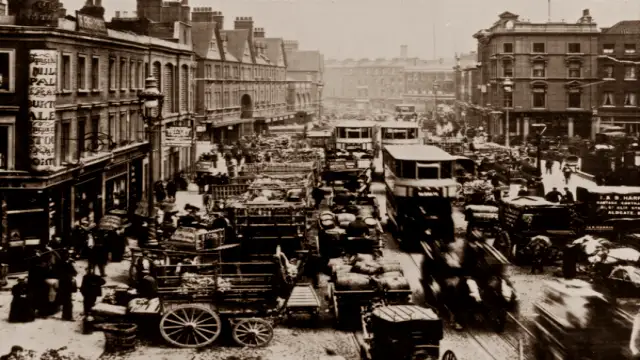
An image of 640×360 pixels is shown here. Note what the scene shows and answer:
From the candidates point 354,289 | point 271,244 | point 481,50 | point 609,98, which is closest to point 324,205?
point 271,244

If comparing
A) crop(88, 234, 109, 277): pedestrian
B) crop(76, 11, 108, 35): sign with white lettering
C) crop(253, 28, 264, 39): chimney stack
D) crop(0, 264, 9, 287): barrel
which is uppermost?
crop(253, 28, 264, 39): chimney stack

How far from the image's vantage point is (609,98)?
70.2 meters

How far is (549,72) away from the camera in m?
71.7

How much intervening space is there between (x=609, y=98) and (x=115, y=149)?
53.0m

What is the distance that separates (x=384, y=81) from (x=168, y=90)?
122726mm

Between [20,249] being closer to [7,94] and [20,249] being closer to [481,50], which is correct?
[7,94]

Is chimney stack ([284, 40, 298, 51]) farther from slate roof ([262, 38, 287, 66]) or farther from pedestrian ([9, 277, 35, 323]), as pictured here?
pedestrian ([9, 277, 35, 323])

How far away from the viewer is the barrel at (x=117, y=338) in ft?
49.1

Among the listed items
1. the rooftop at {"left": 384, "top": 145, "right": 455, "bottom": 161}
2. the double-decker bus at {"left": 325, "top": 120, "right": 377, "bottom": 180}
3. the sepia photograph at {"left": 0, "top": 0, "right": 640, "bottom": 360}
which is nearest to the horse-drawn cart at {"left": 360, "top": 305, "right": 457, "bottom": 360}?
the sepia photograph at {"left": 0, "top": 0, "right": 640, "bottom": 360}

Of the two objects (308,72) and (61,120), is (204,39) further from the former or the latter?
(308,72)

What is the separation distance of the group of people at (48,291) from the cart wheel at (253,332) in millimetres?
3804

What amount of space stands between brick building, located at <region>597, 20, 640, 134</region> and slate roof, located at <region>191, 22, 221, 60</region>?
116ft

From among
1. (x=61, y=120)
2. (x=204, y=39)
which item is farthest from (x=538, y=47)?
(x=61, y=120)

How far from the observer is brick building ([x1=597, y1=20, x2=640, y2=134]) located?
227ft
